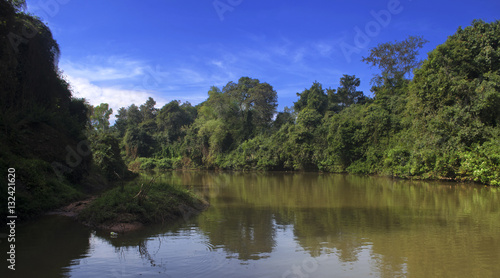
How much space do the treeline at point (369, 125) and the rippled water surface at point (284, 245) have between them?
843 centimetres

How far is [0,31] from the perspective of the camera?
1042cm

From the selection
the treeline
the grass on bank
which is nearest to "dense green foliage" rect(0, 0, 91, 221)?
the grass on bank

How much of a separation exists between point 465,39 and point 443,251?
18409mm

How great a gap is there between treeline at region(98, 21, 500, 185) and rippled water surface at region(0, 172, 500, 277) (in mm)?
8431

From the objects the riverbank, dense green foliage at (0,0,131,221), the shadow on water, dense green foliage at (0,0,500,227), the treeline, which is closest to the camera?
the shadow on water

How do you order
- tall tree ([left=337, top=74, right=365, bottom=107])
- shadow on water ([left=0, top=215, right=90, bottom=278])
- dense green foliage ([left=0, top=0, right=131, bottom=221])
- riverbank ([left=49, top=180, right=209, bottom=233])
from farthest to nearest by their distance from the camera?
1. tall tree ([left=337, top=74, right=365, bottom=107])
2. dense green foliage ([left=0, top=0, right=131, bottom=221])
3. riverbank ([left=49, top=180, right=209, bottom=233])
4. shadow on water ([left=0, top=215, right=90, bottom=278])

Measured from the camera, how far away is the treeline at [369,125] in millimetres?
17250

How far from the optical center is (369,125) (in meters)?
28.0

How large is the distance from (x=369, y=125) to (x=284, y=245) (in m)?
23.9

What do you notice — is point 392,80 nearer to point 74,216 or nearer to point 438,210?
point 438,210

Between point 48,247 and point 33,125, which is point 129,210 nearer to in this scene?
point 48,247

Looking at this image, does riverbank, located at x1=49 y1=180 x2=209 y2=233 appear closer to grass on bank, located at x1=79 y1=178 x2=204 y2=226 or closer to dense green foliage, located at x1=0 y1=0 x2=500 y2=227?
grass on bank, located at x1=79 y1=178 x2=204 y2=226

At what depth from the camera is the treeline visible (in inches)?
679

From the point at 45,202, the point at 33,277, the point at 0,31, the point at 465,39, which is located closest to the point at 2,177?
the point at 45,202
